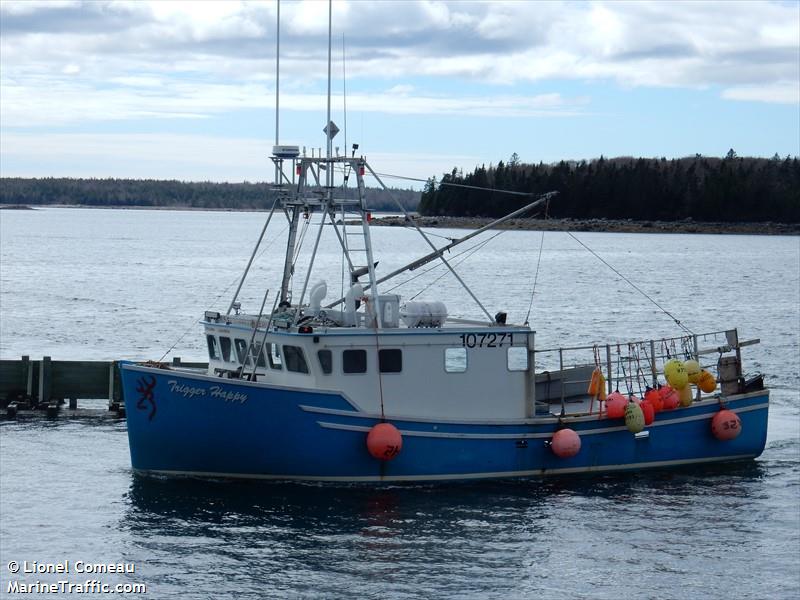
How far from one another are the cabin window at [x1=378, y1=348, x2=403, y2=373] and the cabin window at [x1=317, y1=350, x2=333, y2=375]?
881mm

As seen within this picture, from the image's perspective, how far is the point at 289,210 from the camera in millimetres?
22656

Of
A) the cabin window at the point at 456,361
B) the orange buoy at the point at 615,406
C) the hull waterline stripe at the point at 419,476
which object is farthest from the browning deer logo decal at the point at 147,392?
the orange buoy at the point at 615,406

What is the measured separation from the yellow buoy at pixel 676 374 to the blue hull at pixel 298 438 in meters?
1.71

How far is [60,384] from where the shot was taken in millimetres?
29953

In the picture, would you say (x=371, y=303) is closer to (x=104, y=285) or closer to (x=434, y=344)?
(x=434, y=344)

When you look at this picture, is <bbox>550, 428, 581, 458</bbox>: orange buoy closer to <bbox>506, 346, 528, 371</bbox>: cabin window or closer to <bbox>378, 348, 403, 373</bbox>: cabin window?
<bbox>506, 346, 528, 371</bbox>: cabin window

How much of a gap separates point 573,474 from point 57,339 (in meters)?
28.8

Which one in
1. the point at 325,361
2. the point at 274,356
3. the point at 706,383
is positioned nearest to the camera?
the point at 325,361

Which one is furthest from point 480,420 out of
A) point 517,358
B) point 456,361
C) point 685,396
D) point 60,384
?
point 60,384

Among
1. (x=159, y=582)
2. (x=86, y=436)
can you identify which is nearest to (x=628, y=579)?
(x=159, y=582)

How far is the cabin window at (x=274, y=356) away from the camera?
72.4 ft

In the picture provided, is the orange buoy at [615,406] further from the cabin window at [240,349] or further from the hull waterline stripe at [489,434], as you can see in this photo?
the cabin window at [240,349]

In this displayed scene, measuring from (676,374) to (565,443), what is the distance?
9.68 ft

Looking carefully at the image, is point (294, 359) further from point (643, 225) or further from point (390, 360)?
point (643, 225)
